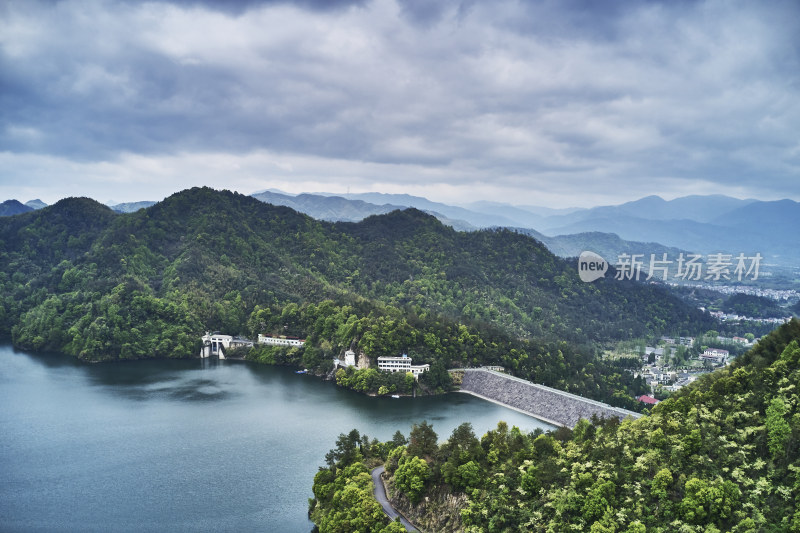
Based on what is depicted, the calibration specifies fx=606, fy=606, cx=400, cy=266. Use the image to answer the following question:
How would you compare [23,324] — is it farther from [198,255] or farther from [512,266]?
[512,266]

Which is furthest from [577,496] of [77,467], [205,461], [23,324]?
[23,324]

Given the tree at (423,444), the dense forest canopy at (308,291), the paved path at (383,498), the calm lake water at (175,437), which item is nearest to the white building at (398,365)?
the dense forest canopy at (308,291)

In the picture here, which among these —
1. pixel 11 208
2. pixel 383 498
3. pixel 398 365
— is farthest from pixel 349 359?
pixel 11 208

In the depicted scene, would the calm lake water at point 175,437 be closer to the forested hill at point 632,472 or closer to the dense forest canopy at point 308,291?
the forested hill at point 632,472

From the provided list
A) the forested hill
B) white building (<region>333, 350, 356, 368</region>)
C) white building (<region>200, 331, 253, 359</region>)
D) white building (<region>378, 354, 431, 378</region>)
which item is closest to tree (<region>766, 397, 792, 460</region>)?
the forested hill

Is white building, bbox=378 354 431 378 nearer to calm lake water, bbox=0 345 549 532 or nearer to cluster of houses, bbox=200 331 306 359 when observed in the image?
calm lake water, bbox=0 345 549 532

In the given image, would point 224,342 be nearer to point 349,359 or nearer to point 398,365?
point 349,359

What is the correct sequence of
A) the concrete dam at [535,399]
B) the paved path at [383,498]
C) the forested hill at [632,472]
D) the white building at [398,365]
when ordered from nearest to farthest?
the forested hill at [632,472] < the paved path at [383,498] < the concrete dam at [535,399] < the white building at [398,365]
